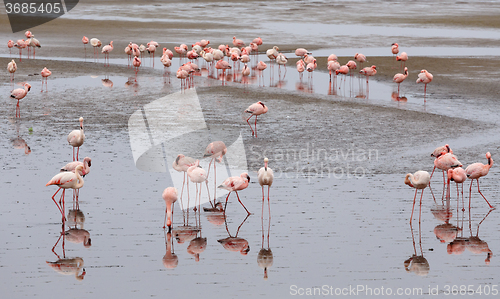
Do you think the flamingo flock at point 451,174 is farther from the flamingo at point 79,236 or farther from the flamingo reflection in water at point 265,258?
the flamingo at point 79,236

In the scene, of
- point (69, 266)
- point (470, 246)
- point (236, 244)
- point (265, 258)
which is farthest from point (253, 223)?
point (470, 246)

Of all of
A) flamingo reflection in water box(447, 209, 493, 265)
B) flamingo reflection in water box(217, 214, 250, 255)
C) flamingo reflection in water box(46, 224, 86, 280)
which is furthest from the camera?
flamingo reflection in water box(217, 214, 250, 255)

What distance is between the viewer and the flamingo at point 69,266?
6.59 metres

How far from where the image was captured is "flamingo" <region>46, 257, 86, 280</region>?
659 cm

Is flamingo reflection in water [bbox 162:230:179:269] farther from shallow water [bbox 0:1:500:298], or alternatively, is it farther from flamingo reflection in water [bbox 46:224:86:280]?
flamingo reflection in water [bbox 46:224:86:280]

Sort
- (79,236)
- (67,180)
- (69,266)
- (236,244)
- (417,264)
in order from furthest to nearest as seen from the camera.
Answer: (67,180) → (79,236) → (236,244) → (417,264) → (69,266)

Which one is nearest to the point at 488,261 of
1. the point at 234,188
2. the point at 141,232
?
the point at 234,188

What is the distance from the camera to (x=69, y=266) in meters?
6.75

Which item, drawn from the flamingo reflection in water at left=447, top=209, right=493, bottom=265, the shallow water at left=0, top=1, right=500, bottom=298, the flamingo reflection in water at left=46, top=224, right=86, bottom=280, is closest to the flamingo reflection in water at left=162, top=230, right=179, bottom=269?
the shallow water at left=0, top=1, right=500, bottom=298

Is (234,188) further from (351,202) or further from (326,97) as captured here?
(326,97)

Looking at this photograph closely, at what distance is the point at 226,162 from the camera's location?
11.2 m

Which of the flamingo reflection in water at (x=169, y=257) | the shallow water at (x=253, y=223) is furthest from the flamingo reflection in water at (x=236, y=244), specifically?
the flamingo reflection in water at (x=169, y=257)

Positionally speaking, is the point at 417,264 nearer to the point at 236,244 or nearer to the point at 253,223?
the point at 236,244

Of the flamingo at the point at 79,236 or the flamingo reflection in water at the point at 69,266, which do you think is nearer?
the flamingo reflection in water at the point at 69,266
